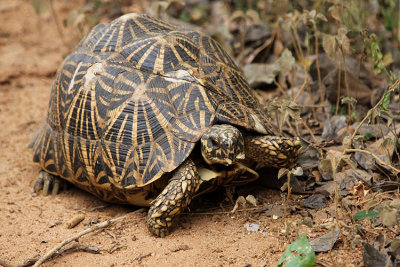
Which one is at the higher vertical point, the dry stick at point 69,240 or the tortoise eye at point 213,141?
the tortoise eye at point 213,141

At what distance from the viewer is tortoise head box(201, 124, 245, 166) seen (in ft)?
11.8

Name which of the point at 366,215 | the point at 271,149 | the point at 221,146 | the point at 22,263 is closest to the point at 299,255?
the point at 366,215

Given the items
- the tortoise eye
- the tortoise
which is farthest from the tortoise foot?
the tortoise eye

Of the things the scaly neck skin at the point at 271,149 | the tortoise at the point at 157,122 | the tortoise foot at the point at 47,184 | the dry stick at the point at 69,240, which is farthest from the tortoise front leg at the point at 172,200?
the tortoise foot at the point at 47,184

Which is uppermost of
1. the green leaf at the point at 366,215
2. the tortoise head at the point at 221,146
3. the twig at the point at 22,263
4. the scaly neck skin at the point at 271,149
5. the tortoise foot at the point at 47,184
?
the tortoise head at the point at 221,146

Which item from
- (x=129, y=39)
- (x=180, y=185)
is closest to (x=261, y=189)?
(x=180, y=185)

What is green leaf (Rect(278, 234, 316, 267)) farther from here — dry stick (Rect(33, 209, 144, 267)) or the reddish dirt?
dry stick (Rect(33, 209, 144, 267))

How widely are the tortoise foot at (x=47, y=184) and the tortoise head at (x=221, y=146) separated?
6.57 feet

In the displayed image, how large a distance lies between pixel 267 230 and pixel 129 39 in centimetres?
223

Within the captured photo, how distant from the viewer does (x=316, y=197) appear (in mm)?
4027

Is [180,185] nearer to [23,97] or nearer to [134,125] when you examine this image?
[134,125]

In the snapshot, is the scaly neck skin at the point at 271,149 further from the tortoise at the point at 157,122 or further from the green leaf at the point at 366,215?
the green leaf at the point at 366,215

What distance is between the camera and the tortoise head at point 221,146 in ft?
11.8

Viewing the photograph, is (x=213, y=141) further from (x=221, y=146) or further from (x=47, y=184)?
A: (x=47, y=184)
